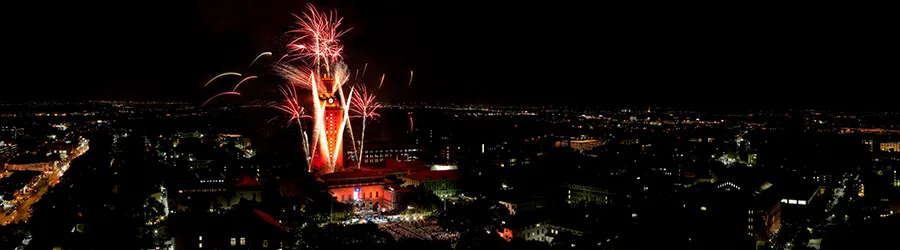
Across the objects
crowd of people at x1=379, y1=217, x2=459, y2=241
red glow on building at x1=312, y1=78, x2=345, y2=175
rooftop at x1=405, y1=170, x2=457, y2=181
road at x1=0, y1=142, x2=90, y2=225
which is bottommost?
crowd of people at x1=379, y1=217, x2=459, y2=241

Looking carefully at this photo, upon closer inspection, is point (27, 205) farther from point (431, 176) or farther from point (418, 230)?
point (431, 176)

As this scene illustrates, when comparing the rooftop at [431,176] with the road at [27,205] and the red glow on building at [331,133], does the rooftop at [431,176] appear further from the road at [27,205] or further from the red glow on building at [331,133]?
the road at [27,205]

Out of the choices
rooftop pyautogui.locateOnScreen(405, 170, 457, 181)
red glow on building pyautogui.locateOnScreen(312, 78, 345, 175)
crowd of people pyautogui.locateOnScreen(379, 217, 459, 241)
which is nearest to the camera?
crowd of people pyautogui.locateOnScreen(379, 217, 459, 241)

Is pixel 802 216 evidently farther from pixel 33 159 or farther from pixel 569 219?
pixel 33 159

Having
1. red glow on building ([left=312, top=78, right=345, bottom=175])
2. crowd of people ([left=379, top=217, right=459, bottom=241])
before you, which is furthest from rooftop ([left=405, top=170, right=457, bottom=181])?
crowd of people ([left=379, top=217, right=459, bottom=241])

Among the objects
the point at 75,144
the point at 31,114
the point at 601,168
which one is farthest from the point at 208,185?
the point at 31,114

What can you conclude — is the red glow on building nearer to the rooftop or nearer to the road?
the rooftop

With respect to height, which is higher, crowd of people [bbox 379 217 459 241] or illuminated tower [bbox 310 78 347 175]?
illuminated tower [bbox 310 78 347 175]

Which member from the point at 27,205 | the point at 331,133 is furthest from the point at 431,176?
the point at 27,205

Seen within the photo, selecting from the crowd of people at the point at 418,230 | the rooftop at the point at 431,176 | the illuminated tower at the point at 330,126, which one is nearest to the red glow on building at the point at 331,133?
the illuminated tower at the point at 330,126
